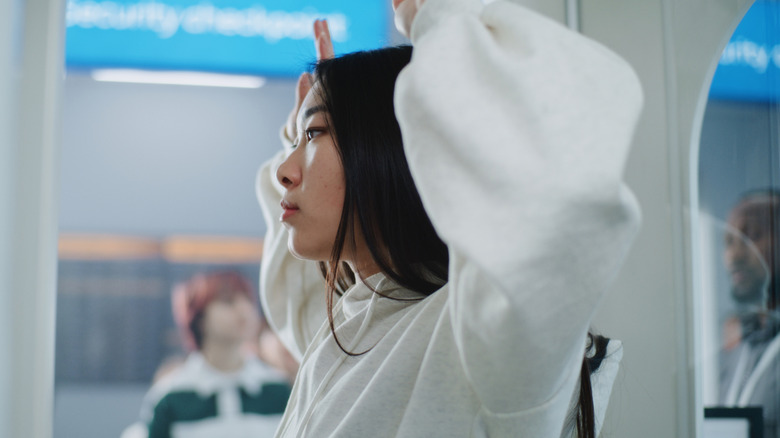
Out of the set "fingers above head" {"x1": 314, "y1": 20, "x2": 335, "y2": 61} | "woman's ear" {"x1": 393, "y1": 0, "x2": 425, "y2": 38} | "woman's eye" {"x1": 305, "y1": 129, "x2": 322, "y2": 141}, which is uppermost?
"fingers above head" {"x1": 314, "y1": 20, "x2": 335, "y2": 61}

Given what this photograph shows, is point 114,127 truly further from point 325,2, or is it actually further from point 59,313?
point 325,2

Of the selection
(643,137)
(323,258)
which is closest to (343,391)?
(323,258)

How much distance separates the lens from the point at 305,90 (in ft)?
3.87

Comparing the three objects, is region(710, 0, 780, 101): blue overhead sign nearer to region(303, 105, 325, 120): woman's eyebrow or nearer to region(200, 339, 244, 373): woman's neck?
region(303, 105, 325, 120): woman's eyebrow

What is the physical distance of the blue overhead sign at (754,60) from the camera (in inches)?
35.3

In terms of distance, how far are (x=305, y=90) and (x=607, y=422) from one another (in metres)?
0.75

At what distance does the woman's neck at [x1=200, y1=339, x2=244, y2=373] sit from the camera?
2.97m

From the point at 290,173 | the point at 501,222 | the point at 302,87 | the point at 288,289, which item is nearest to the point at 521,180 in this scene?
the point at 501,222

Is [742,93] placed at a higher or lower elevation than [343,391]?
higher

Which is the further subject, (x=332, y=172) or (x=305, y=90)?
(x=305, y=90)

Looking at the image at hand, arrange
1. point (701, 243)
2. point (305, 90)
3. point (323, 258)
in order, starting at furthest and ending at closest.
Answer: point (305, 90), point (701, 243), point (323, 258)

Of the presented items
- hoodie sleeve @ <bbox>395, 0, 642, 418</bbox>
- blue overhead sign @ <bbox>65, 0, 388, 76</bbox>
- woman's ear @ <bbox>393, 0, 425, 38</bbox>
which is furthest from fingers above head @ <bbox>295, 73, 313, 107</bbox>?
blue overhead sign @ <bbox>65, 0, 388, 76</bbox>

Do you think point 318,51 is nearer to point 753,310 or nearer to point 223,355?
point 753,310

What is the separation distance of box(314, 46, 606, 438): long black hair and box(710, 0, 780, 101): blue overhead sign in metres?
0.48
